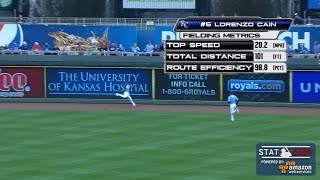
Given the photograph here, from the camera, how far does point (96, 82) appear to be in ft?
144

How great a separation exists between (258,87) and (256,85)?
141 mm

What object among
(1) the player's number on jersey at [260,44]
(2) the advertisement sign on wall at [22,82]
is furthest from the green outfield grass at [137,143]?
(1) the player's number on jersey at [260,44]

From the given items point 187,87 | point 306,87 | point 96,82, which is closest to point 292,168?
point 306,87

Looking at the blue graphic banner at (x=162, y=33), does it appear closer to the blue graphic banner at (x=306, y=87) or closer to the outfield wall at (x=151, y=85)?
the outfield wall at (x=151, y=85)

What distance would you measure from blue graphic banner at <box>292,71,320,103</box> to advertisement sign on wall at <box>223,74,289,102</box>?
420 mm

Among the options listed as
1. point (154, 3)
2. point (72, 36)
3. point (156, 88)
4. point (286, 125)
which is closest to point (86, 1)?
point (154, 3)

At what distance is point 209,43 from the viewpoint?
15.2m

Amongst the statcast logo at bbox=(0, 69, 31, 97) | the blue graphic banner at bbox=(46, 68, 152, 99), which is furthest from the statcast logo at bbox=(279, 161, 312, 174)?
the statcast logo at bbox=(0, 69, 31, 97)

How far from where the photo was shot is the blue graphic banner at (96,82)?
43.4 m

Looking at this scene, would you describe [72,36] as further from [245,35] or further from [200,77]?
[245,35]

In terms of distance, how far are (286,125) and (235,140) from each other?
15.2 ft
